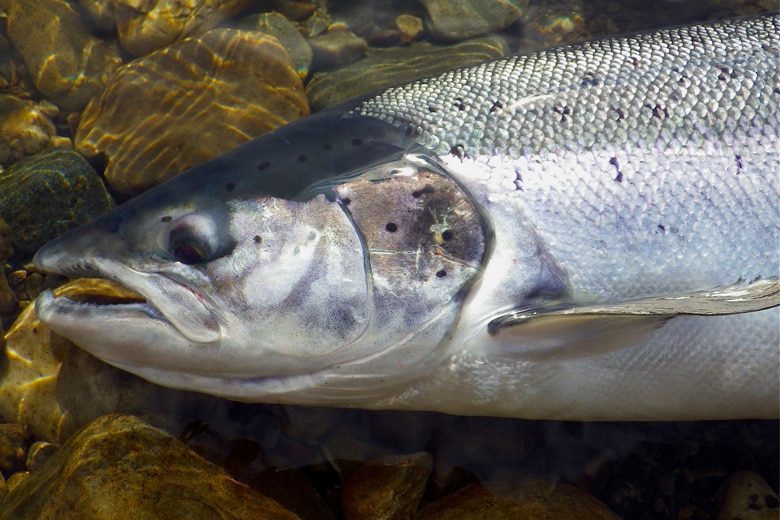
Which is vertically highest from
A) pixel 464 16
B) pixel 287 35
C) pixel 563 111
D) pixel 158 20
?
pixel 464 16

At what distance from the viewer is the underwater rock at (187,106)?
9.39 ft

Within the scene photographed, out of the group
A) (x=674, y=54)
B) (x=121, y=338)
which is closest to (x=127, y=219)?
(x=121, y=338)

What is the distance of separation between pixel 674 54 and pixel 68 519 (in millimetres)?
2617

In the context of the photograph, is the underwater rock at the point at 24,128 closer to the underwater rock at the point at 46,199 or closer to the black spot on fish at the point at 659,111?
the underwater rock at the point at 46,199

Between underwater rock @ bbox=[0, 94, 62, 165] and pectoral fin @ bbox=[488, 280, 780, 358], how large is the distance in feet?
9.11

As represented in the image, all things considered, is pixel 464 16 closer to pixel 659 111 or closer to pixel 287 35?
pixel 287 35

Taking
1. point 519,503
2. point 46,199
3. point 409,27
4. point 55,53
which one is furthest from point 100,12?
point 519,503

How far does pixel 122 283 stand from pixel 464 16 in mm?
2779

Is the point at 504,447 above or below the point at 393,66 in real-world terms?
below

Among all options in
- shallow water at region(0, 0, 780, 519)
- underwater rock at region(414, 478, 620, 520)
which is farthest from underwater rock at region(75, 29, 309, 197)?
underwater rock at region(414, 478, 620, 520)

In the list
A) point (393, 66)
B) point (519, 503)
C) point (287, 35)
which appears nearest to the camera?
point (519, 503)

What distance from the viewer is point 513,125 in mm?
1880

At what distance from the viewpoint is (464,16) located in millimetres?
3516

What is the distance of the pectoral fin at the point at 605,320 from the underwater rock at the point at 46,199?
2.20 meters
